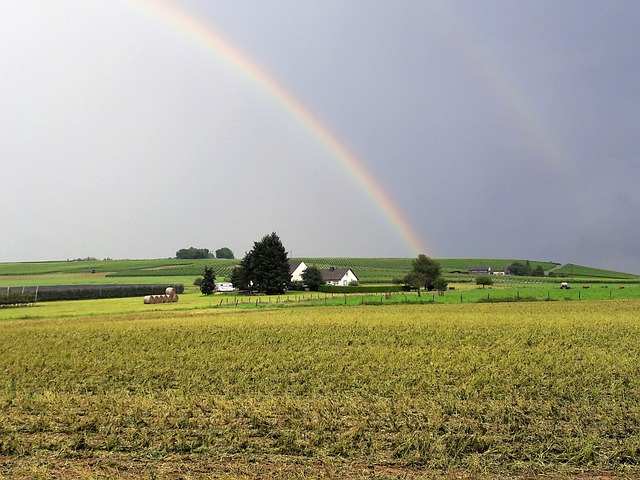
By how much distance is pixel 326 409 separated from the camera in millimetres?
12195

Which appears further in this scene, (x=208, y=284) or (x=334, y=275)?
(x=334, y=275)

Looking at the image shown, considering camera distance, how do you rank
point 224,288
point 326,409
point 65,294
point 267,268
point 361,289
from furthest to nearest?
point 224,288, point 267,268, point 361,289, point 65,294, point 326,409

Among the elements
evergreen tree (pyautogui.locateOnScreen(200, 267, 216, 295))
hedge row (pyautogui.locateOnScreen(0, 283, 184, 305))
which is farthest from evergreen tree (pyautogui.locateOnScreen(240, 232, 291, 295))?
hedge row (pyautogui.locateOnScreen(0, 283, 184, 305))

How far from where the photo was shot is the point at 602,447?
947 centimetres

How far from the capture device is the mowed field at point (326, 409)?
8.85m

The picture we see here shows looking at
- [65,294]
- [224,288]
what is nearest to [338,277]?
[224,288]

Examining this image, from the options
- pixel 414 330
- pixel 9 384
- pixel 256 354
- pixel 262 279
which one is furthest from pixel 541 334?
pixel 262 279

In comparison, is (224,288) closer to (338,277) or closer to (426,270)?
(338,277)

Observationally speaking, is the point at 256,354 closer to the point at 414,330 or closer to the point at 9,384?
the point at 9,384

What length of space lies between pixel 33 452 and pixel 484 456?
8.21 m

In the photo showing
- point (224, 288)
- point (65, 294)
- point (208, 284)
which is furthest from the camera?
point (224, 288)

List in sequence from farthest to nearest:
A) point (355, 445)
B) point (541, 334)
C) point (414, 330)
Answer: point (414, 330) < point (541, 334) < point (355, 445)

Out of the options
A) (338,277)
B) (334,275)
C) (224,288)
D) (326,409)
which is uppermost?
(334,275)

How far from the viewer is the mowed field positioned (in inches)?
348
